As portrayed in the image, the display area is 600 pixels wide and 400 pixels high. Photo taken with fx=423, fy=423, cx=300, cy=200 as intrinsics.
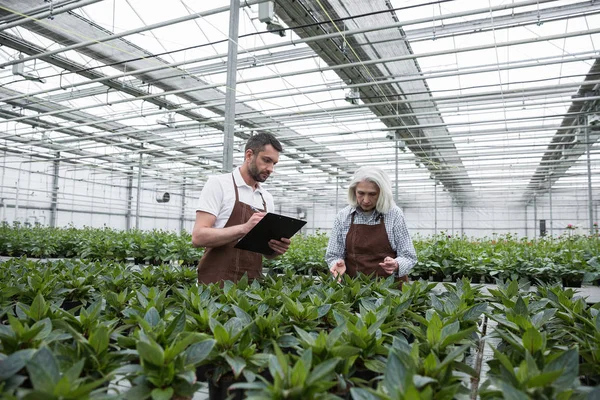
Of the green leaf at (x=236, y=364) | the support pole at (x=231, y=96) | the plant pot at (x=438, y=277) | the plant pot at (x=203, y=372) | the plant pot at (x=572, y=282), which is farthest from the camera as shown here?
the plant pot at (x=438, y=277)

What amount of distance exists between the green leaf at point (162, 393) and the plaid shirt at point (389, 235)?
1943mm

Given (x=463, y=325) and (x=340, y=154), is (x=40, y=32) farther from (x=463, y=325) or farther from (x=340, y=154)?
(x=340, y=154)

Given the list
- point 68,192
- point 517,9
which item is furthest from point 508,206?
point 68,192

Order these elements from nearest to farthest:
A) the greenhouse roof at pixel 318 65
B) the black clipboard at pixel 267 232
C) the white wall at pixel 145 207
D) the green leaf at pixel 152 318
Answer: the green leaf at pixel 152 318 < the black clipboard at pixel 267 232 < the greenhouse roof at pixel 318 65 < the white wall at pixel 145 207

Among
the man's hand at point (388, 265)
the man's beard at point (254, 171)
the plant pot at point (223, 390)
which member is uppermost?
the man's beard at point (254, 171)

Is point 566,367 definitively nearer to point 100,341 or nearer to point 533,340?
point 533,340

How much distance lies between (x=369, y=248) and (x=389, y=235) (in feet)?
0.53

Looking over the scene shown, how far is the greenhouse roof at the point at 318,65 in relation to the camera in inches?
267

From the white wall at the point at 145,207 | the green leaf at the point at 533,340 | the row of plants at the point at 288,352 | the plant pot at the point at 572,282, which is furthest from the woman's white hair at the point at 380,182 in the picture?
the white wall at the point at 145,207

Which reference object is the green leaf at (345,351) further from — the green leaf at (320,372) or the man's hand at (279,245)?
the man's hand at (279,245)

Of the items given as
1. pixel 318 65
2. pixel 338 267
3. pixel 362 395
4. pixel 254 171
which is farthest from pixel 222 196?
pixel 318 65

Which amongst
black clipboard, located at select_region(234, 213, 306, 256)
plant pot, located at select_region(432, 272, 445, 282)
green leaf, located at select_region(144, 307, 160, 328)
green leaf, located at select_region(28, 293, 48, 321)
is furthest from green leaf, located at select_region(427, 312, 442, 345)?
plant pot, located at select_region(432, 272, 445, 282)

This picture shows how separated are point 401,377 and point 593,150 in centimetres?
1891

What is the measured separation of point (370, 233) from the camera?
9.43 feet
